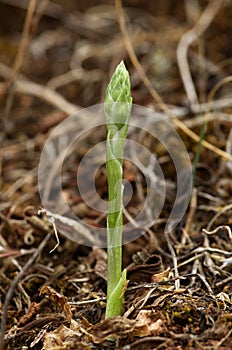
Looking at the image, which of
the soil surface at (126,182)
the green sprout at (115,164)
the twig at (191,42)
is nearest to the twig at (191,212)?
the soil surface at (126,182)

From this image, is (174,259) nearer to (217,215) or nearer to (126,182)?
(217,215)

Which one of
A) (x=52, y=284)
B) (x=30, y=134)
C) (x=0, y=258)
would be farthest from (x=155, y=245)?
(x=30, y=134)

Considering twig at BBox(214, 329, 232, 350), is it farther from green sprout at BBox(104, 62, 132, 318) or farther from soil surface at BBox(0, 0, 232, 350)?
green sprout at BBox(104, 62, 132, 318)

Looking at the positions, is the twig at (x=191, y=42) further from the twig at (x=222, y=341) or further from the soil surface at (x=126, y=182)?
the twig at (x=222, y=341)

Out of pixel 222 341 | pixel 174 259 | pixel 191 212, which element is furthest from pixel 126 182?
pixel 222 341

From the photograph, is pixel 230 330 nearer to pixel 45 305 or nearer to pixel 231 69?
pixel 45 305

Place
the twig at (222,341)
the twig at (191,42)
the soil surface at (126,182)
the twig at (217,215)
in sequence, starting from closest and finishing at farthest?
1. the twig at (222,341)
2. the soil surface at (126,182)
3. the twig at (217,215)
4. the twig at (191,42)

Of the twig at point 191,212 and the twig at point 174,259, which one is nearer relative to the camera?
the twig at point 174,259
